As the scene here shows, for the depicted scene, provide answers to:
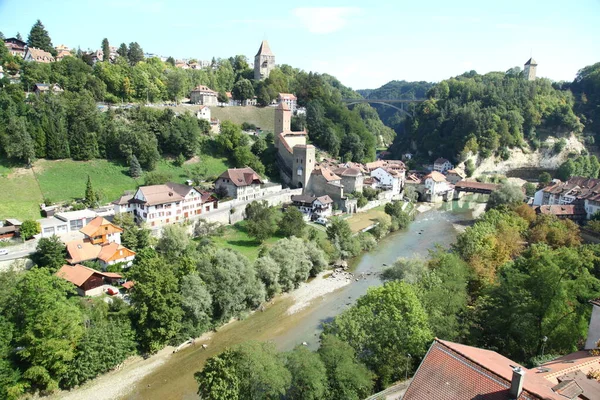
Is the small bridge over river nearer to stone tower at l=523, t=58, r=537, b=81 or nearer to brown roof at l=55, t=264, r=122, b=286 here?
stone tower at l=523, t=58, r=537, b=81

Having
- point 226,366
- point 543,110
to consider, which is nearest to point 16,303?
point 226,366

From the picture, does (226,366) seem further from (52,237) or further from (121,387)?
(52,237)

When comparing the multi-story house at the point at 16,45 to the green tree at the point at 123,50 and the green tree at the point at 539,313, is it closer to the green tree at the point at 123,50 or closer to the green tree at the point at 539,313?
the green tree at the point at 123,50

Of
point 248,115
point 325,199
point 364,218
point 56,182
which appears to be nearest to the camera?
point 56,182

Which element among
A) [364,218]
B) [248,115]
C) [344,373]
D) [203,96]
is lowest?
[364,218]

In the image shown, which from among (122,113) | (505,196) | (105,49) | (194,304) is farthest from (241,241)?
(105,49)

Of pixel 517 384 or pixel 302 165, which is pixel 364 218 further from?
pixel 517 384

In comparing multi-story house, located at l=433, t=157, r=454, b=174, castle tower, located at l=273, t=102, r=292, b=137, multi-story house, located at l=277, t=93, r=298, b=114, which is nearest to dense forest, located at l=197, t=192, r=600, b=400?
castle tower, located at l=273, t=102, r=292, b=137
